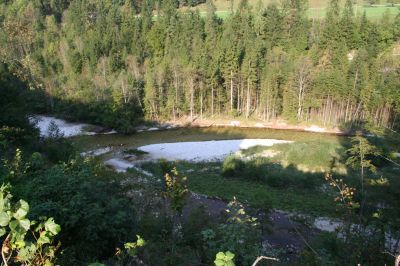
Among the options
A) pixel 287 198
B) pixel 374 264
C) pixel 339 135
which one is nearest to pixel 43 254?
pixel 374 264

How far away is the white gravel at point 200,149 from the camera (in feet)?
117

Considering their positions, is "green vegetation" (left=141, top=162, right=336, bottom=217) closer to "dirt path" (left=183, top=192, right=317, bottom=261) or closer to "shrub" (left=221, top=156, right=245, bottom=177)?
"shrub" (left=221, top=156, right=245, bottom=177)

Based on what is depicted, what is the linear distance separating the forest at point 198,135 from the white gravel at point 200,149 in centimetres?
71

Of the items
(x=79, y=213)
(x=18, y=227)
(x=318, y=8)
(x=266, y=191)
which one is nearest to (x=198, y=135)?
(x=266, y=191)

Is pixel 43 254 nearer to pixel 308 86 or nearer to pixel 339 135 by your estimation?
pixel 339 135

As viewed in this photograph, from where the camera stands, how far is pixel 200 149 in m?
38.2

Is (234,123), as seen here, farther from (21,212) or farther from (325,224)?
(21,212)

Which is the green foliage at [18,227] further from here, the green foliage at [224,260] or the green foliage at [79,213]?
the green foliage at [79,213]

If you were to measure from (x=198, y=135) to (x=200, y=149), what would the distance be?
7.08 metres

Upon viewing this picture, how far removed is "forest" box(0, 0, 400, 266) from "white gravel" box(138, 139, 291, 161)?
712mm

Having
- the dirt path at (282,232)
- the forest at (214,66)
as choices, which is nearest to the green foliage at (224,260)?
the dirt path at (282,232)

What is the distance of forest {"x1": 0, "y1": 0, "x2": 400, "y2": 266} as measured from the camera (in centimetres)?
743

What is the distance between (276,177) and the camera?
2755cm

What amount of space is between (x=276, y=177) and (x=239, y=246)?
66.1 ft
